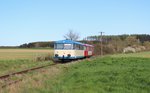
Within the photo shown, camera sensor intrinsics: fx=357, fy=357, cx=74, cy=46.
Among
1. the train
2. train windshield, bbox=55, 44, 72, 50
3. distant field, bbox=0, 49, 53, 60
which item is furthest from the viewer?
distant field, bbox=0, 49, 53, 60

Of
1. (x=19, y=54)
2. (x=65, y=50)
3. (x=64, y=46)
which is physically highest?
(x=64, y=46)

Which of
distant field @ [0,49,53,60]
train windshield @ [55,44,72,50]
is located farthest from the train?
distant field @ [0,49,53,60]

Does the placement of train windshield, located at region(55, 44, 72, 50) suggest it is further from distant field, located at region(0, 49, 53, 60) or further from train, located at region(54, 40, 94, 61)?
distant field, located at region(0, 49, 53, 60)

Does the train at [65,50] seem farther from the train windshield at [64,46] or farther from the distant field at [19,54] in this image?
the distant field at [19,54]

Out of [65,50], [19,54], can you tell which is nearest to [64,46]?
[65,50]

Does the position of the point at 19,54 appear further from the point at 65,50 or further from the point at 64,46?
the point at 65,50

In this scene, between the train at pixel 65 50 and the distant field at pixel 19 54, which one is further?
the distant field at pixel 19 54

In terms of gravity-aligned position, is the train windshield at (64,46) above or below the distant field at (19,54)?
above

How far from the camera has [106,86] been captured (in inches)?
631

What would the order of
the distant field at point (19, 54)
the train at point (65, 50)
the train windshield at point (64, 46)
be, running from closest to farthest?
the train at point (65, 50) < the train windshield at point (64, 46) < the distant field at point (19, 54)

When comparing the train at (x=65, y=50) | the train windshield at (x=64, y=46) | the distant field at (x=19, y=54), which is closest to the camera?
the train at (x=65, y=50)

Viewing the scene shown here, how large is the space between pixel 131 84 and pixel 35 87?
174 inches

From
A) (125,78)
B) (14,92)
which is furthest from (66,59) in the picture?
(14,92)

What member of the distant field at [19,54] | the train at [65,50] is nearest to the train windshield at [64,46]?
the train at [65,50]
